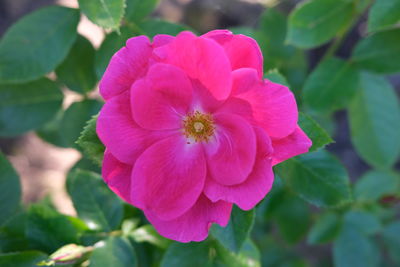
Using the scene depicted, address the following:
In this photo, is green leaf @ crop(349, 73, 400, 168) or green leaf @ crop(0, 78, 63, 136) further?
green leaf @ crop(349, 73, 400, 168)

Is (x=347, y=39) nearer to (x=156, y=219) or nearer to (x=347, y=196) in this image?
(x=347, y=196)

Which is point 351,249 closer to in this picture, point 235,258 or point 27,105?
point 235,258

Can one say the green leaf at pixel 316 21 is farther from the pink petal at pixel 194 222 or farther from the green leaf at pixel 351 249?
the green leaf at pixel 351 249

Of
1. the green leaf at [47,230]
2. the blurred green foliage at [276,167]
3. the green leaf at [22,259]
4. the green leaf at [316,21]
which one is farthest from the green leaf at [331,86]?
the green leaf at [22,259]

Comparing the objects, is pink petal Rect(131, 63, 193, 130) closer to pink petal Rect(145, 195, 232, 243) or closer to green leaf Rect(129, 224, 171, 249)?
pink petal Rect(145, 195, 232, 243)

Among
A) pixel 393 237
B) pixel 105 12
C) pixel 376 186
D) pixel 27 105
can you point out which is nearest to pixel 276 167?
pixel 105 12

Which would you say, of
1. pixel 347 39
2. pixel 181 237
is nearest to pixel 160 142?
pixel 181 237

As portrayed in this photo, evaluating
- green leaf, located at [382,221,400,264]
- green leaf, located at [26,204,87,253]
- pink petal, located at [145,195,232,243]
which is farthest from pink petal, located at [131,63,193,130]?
green leaf, located at [382,221,400,264]
